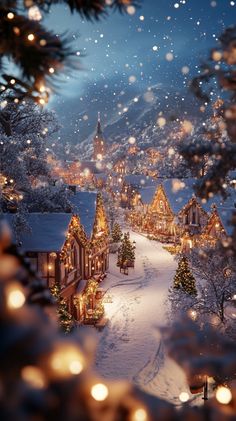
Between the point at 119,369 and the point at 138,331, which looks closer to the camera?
the point at 119,369

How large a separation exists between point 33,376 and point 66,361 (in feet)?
0.61

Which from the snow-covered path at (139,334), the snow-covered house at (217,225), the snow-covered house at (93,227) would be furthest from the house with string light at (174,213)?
the snow-covered house at (93,227)

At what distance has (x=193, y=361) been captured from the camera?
9.95 ft

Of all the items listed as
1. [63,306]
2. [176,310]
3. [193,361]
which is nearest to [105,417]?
[193,361]

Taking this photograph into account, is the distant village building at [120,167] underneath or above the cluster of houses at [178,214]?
above

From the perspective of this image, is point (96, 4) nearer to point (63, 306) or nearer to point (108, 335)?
point (63, 306)

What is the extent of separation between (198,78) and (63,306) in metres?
12.6

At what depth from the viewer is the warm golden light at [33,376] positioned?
1387 mm

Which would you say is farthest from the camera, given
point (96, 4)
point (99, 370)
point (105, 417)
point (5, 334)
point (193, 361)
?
point (99, 370)

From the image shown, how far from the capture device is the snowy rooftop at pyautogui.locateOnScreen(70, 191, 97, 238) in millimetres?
26084

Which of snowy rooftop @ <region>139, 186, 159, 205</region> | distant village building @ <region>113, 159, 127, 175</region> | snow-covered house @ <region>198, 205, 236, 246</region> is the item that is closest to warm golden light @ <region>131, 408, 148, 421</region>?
snow-covered house @ <region>198, 205, 236, 246</region>

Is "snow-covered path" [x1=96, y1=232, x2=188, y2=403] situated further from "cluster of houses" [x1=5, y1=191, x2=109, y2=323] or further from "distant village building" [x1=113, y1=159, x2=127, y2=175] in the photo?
"distant village building" [x1=113, y1=159, x2=127, y2=175]

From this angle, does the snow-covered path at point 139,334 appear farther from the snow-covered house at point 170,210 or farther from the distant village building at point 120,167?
the distant village building at point 120,167

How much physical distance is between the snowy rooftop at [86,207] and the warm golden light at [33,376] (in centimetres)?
2399
